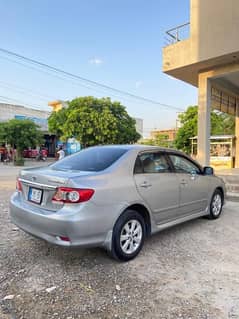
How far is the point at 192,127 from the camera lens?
945 inches

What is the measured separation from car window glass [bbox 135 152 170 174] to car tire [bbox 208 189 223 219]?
1.63 metres

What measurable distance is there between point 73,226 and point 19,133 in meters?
19.2

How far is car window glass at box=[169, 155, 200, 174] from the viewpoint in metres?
4.16

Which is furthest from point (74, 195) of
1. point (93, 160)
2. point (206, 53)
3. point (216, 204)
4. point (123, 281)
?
point (206, 53)

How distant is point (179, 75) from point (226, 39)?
2.52 meters

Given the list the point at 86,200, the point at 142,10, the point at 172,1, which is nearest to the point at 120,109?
the point at 142,10

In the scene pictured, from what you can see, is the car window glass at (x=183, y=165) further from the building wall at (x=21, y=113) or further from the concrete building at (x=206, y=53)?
the building wall at (x=21, y=113)

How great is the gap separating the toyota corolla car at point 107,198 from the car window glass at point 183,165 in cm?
2

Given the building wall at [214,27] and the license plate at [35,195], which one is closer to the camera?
the license plate at [35,195]

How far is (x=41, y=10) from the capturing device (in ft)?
38.8

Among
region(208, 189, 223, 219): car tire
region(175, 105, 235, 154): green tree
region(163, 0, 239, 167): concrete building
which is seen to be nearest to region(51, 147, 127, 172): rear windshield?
region(208, 189, 223, 219): car tire

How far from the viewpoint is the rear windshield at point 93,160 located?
3293 mm

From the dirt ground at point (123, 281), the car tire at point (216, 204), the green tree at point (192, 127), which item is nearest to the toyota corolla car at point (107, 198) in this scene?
the dirt ground at point (123, 281)

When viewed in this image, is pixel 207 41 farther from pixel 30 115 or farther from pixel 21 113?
pixel 30 115
